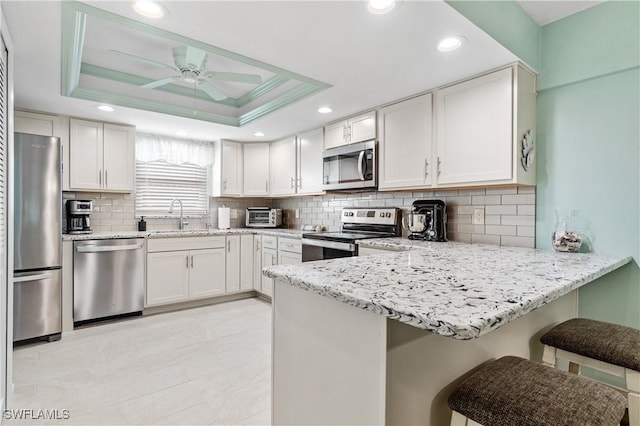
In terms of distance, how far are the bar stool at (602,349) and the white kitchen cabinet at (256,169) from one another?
359 centimetres

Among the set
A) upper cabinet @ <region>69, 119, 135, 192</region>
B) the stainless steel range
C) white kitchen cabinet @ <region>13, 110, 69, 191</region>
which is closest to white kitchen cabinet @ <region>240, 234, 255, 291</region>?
the stainless steel range

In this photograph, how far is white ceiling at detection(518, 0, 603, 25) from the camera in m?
2.04

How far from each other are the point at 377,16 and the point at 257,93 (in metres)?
2.01

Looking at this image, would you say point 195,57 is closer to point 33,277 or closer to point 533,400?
point 33,277

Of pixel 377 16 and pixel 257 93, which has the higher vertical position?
pixel 257 93

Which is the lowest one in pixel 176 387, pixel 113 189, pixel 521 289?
pixel 176 387

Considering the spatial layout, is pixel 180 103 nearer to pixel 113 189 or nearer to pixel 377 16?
pixel 113 189

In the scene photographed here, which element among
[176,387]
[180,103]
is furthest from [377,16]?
[180,103]

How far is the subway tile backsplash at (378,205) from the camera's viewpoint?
2402mm

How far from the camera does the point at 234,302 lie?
402 centimetres

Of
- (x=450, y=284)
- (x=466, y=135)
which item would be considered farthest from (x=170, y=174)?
(x=450, y=284)

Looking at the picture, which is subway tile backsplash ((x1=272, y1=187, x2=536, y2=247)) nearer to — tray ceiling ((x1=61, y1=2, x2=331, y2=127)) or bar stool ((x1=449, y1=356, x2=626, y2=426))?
tray ceiling ((x1=61, y1=2, x2=331, y2=127))

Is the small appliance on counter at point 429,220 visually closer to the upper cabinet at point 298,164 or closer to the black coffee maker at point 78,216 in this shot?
the upper cabinet at point 298,164

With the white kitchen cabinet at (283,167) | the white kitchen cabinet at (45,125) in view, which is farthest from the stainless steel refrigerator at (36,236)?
the white kitchen cabinet at (283,167)
